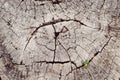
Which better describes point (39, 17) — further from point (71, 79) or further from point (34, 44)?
point (71, 79)

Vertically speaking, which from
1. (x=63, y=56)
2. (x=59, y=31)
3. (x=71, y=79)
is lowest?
(x=71, y=79)

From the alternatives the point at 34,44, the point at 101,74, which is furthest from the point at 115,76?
the point at 34,44

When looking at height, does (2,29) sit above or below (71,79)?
above

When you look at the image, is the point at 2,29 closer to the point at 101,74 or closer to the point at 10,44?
the point at 10,44

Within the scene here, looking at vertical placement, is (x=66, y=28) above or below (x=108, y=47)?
above

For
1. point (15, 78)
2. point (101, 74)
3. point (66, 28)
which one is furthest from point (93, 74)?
point (15, 78)

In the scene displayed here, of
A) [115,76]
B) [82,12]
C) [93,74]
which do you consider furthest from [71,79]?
[82,12]
